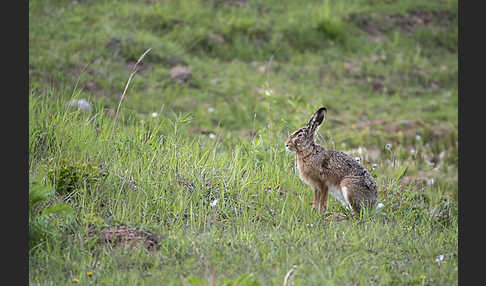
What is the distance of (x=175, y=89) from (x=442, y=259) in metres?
6.81

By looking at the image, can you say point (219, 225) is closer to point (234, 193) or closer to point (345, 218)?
point (234, 193)

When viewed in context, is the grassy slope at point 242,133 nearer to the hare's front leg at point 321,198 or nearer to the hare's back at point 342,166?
the hare's front leg at point 321,198

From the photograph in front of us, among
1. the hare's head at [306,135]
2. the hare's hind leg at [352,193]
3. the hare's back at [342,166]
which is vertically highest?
the hare's head at [306,135]

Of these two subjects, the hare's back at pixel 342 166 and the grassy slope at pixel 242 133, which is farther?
the hare's back at pixel 342 166

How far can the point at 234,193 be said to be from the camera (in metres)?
5.80

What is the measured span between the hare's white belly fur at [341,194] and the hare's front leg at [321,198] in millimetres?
66

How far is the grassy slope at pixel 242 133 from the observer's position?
14.5 ft

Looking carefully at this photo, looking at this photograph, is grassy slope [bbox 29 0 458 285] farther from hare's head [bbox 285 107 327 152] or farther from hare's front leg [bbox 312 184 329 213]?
hare's head [bbox 285 107 327 152]

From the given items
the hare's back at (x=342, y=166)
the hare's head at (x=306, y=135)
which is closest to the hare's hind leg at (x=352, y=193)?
the hare's back at (x=342, y=166)

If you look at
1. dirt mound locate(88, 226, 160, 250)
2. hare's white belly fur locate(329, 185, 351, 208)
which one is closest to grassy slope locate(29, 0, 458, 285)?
dirt mound locate(88, 226, 160, 250)

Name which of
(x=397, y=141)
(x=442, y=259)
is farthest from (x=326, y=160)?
(x=397, y=141)

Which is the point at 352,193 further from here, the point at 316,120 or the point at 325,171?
the point at 316,120

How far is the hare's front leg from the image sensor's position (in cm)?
564

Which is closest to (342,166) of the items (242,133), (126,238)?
(126,238)
